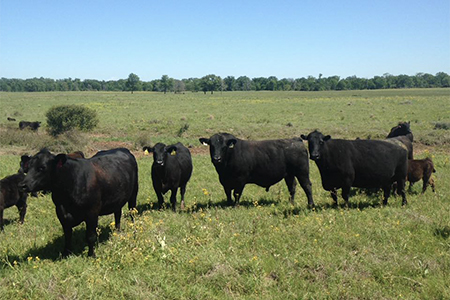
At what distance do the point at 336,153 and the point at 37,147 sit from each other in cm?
1750

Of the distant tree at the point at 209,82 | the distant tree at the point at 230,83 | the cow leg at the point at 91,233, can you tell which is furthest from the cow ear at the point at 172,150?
the distant tree at the point at 230,83

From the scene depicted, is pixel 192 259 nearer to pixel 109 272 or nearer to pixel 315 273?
pixel 109 272

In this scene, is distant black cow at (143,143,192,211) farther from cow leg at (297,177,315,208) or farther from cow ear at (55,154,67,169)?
cow leg at (297,177,315,208)

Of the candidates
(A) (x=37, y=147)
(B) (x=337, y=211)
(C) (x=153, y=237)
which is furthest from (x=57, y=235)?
(A) (x=37, y=147)

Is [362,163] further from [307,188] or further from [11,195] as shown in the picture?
[11,195]

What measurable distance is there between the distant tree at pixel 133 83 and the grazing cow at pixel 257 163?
513ft

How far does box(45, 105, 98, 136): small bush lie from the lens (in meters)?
26.4

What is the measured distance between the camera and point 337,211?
9.01m

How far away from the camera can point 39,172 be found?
5.96 metres

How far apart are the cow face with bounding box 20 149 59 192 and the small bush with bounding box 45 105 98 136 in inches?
846

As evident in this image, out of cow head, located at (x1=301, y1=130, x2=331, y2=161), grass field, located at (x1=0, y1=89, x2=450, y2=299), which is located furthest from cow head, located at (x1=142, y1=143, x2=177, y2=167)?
cow head, located at (x1=301, y1=130, x2=331, y2=161)

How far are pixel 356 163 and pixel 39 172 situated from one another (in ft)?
25.1

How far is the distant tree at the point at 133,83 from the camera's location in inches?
6414

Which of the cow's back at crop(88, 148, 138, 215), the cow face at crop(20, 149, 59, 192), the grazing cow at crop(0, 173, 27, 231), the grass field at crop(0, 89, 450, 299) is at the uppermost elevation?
the cow face at crop(20, 149, 59, 192)
